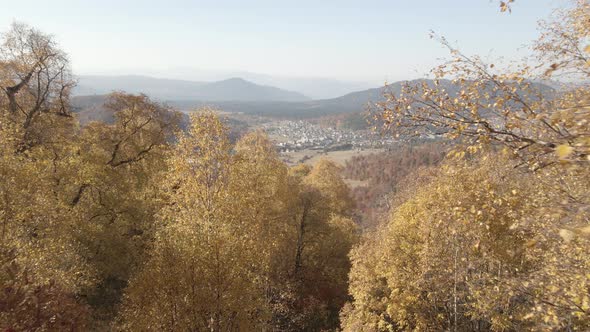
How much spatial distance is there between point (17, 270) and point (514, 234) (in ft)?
76.4

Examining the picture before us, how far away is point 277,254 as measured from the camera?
38469mm

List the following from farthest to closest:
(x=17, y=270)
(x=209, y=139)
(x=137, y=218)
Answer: (x=137, y=218)
(x=209, y=139)
(x=17, y=270)

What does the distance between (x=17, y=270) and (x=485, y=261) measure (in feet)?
70.5

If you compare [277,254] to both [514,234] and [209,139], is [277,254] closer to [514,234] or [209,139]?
[209,139]

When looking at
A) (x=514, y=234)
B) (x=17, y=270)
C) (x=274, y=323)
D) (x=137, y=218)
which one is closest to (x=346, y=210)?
(x=274, y=323)

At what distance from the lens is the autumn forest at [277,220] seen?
27.2 feet

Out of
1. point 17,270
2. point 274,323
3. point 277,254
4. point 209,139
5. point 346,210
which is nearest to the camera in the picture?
point 17,270

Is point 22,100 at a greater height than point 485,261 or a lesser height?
greater

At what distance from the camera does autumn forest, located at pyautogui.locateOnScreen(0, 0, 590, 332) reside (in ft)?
27.2

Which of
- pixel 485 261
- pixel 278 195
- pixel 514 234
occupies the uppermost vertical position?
pixel 514 234

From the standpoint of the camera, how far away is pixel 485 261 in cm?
1806

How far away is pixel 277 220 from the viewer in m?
37.0

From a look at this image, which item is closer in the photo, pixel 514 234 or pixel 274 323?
pixel 514 234

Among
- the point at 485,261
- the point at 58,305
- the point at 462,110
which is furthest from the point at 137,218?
the point at 462,110
